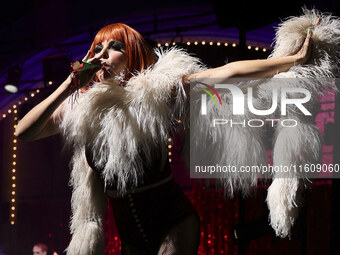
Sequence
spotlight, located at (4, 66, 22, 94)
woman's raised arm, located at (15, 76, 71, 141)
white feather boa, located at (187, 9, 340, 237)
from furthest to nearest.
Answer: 1. spotlight, located at (4, 66, 22, 94)
2. white feather boa, located at (187, 9, 340, 237)
3. woman's raised arm, located at (15, 76, 71, 141)

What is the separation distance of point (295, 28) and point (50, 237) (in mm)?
5333

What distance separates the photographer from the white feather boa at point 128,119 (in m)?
1.43

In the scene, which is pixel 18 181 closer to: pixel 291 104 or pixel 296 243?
pixel 296 243

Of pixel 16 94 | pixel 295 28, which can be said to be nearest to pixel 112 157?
pixel 295 28

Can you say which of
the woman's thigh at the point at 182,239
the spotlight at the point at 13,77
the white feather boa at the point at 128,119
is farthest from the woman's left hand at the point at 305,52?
the spotlight at the point at 13,77

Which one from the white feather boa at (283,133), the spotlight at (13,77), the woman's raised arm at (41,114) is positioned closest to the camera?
the woman's raised arm at (41,114)

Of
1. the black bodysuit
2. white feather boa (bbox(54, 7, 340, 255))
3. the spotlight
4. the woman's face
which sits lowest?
the black bodysuit

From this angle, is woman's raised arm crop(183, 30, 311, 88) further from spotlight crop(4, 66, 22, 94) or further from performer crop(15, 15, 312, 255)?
spotlight crop(4, 66, 22, 94)

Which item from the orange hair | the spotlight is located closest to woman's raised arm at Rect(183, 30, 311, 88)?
the orange hair

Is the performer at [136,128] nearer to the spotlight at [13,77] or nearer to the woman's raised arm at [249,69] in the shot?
the woman's raised arm at [249,69]

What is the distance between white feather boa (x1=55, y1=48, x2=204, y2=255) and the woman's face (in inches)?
3.1

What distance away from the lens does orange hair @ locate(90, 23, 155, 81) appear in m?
1.57

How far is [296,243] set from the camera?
4.57 meters

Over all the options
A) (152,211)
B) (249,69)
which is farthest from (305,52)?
(152,211)
